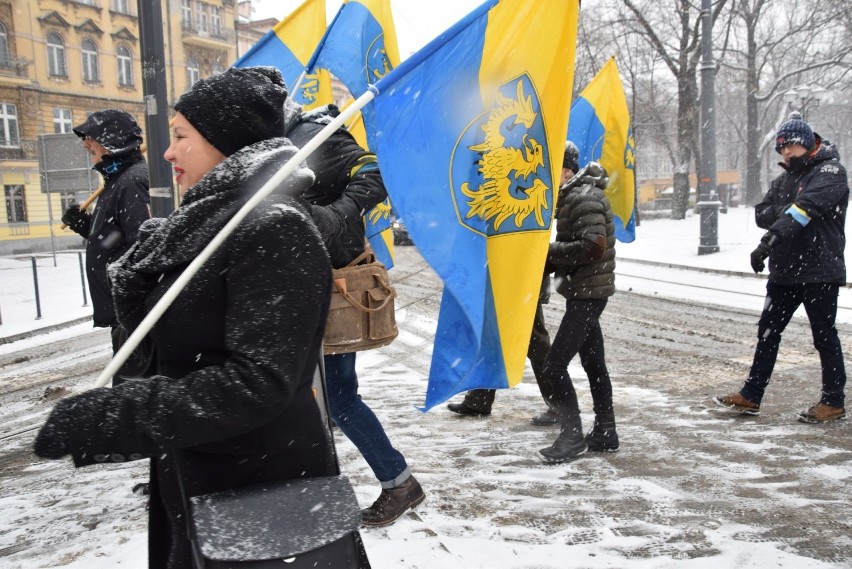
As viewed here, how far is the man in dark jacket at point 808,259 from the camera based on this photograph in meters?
5.39

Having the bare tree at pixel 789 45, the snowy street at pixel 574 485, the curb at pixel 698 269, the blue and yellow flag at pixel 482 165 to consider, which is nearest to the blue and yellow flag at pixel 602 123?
the snowy street at pixel 574 485

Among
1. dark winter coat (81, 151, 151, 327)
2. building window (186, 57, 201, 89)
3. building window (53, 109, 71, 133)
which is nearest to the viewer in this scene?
dark winter coat (81, 151, 151, 327)

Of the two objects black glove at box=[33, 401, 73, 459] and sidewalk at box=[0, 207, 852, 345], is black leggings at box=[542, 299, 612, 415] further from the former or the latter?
sidewalk at box=[0, 207, 852, 345]

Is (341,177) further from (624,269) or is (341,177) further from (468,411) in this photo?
(624,269)

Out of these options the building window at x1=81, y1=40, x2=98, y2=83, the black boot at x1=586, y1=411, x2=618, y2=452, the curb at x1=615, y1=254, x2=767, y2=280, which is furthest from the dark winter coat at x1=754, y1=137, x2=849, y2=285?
the building window at x1=81, y1=40, x2=98, y2=83

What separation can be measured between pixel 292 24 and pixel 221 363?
4.80m

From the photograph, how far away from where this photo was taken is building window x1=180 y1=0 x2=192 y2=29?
4680cm

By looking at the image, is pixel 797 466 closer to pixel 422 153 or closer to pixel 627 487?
pixel 627 487

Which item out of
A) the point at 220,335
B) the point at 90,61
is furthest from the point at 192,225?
the point at 90,61

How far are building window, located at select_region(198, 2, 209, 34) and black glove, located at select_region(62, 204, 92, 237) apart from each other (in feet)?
155

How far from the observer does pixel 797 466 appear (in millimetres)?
4602

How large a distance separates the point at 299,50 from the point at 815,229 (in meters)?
4.08

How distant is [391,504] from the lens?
3793 mm

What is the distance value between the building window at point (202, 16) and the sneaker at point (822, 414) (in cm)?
4871
